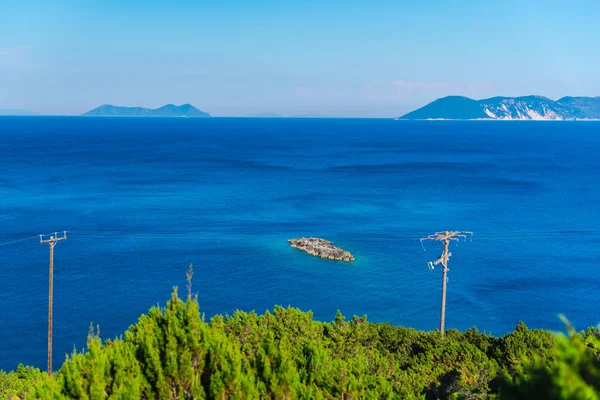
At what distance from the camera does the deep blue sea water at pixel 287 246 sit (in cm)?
4578

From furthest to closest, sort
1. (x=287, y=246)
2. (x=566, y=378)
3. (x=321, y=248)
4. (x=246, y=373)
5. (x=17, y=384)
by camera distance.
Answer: (x=287, y=246)
(x=321, y=248)
(x=17, y=384)
(x=246, y=373)
(x=566, y=378)

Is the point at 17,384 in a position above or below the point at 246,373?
below

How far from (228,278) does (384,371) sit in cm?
3565

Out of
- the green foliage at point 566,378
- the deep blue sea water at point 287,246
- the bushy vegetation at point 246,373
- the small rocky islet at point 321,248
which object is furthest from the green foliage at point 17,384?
the small rocky islet at point 321,248

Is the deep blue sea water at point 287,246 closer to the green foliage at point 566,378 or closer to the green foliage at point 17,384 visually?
the green foliage at point 17,384

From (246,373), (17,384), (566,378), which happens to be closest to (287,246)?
(17,384)

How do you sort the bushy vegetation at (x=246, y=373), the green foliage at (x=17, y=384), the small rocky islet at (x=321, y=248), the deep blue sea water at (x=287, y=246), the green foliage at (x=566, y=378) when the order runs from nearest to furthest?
1. the green foliage at (x=566, y=378)
2. the bushy vegetation at (x=246, y=373)
3. the green foliage at (x=17, y=384)
4. the deep blue sea water at (x=287, y=246)
5. the small rocky islet at (x=321, y=248)

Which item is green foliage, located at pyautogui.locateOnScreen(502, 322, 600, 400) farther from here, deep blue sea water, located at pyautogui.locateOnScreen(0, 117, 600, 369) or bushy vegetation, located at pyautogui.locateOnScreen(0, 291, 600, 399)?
deep blue sea water, located at pyautogui.locateOnScreen(0, 117, 600, 369)

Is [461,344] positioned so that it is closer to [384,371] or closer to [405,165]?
[384,371]

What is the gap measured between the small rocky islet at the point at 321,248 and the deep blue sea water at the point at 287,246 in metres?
1.26

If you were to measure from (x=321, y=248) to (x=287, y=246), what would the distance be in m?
4.28

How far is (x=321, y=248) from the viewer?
193 ft

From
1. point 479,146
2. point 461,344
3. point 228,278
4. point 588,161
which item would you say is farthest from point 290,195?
point 479,146

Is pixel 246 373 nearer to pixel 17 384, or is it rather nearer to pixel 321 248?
pixel 17 384
